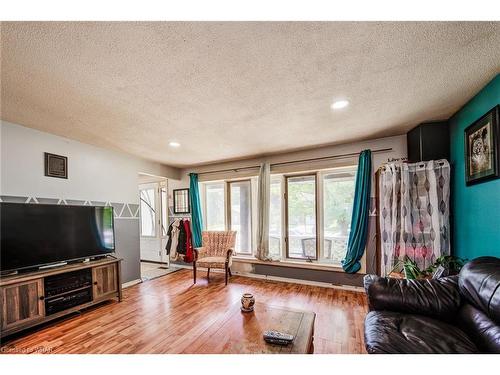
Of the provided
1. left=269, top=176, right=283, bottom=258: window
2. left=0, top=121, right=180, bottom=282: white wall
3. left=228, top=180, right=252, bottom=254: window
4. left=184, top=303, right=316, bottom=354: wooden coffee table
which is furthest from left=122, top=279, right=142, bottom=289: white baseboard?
left=184, top=303, right=316, bottom=354: wooden coffee table

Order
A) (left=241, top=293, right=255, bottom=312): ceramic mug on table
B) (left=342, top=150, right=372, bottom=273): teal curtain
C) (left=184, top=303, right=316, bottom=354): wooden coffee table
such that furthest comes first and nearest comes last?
(left=342, top=150, right=372, bottom=273): teal curtain → (left=241, top=293, right=255, bottom=312): ceramic mug on table → (left=184, top=303, right=316, bottom=354): wooden coffee table

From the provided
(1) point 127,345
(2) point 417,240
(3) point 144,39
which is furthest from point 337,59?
(1) point 127,345

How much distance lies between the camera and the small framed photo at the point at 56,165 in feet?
8.59

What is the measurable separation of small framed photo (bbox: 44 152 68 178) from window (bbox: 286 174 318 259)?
3398mm

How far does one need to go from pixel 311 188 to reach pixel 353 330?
2129 mm

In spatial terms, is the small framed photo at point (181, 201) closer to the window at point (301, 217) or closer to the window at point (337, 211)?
the window at point (301, 217)

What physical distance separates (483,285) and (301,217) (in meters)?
2.48

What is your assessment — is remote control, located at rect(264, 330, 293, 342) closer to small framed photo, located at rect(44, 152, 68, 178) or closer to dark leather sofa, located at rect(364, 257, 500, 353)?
dark leather sofa, located at rect(364, 257, 500, 353)

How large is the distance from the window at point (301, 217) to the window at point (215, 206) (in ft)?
4.79

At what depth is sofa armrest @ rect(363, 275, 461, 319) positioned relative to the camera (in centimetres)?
151

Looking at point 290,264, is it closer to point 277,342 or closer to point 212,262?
point 212,262

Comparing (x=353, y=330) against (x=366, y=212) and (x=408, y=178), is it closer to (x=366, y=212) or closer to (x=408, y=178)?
(x=366, y=212)

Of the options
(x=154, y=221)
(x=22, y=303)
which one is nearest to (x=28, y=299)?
(x=22, y=303)

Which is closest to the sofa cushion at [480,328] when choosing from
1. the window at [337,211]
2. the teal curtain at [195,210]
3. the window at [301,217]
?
the window at [337,211]
